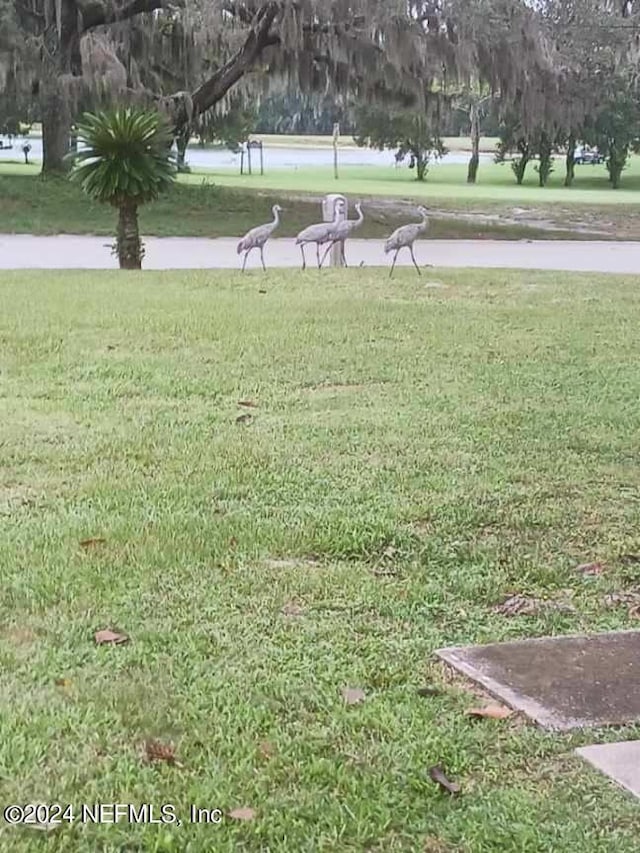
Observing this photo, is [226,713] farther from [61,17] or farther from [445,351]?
[61,17]

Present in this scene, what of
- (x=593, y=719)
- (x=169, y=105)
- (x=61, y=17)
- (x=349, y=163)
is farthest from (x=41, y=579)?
(x=349, y=163)

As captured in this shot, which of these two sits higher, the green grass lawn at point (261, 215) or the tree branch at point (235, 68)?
the tree branch at point (235, 68)

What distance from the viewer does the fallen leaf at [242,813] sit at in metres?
2.28

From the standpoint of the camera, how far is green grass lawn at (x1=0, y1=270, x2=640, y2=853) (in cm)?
237

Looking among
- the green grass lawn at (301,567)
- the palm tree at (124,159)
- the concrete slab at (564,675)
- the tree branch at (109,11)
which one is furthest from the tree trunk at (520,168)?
the concrete slab at (564,675)

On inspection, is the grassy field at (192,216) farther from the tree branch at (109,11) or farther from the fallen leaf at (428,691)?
the fallen leaf at (428,691)

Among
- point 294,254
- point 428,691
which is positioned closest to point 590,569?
point 428,691

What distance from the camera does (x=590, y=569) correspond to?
3.82 m

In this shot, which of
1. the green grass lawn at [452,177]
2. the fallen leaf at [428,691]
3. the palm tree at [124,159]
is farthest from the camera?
the green grass lawn at [452,177]

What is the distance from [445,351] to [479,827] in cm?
542

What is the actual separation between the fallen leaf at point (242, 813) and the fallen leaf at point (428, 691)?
0.67 m

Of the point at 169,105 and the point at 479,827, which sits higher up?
the point at 169,105

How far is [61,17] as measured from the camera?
21.4 metres

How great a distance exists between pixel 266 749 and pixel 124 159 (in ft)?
32.8
